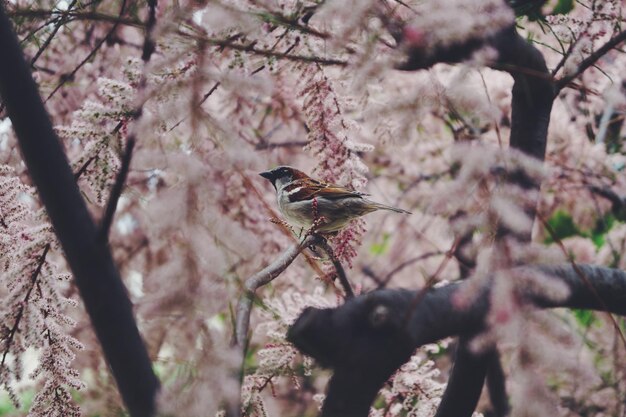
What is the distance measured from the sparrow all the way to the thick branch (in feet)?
2.80

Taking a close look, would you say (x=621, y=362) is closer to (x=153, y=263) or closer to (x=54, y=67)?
(x=153, y=263)

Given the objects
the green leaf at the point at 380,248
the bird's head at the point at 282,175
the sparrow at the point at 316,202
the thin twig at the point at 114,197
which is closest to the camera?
the thin twig at the point at 114,197

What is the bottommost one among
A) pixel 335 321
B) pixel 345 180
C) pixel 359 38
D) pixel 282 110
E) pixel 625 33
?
pixel 335 321

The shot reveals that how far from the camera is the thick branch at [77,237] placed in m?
1.14

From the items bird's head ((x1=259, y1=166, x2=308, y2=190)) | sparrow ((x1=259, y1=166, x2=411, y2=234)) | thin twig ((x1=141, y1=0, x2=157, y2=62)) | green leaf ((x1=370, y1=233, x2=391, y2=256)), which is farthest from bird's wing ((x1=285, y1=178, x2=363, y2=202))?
green leaf ((x1=370, y1=233, x2=391, y2=256))

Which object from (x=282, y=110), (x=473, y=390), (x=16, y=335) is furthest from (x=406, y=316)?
(x=282, y=110)

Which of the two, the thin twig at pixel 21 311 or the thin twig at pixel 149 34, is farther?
the thin twig at pixel 21 311

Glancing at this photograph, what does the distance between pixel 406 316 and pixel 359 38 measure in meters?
0.82

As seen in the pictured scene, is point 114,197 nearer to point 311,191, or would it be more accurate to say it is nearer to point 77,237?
point 77,237

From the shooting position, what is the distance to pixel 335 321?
1.16 meters

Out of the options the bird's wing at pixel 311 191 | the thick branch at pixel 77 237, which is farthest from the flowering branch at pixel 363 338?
the bird's wing at pixel 311 191

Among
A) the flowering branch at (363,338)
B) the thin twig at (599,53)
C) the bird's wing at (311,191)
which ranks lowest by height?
the flowering branch at (363,338)

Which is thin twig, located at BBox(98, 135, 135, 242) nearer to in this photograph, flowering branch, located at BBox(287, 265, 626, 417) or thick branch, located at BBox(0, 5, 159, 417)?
thick branch, located at BBox(0, 5, 159, 417)

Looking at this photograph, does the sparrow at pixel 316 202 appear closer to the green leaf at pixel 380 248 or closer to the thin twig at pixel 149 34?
the thin twig at pixel 149 34
